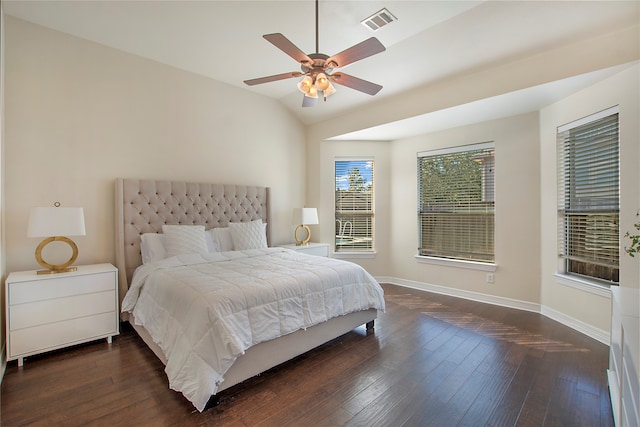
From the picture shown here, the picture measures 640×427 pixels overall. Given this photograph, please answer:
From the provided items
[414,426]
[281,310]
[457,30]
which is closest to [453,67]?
[457,30]

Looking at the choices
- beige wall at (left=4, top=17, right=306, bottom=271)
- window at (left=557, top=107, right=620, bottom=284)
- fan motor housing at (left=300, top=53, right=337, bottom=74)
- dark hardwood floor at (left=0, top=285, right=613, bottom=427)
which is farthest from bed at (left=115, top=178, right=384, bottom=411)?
window at (left=557, top=107, right=620, bottom=284)

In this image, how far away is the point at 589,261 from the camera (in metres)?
3.13

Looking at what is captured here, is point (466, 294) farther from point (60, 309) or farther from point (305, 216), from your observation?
point (60, 309)

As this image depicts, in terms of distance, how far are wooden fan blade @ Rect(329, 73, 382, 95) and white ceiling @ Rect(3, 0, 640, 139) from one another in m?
0.79

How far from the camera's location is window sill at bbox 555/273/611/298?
9.51ft

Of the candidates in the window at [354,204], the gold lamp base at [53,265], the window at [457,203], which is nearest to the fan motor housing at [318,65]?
the gold lamp base at [53,265]

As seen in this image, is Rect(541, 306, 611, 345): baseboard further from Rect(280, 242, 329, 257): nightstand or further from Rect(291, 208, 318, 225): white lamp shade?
A: Rect(291, 208, 318, 225): white lamp shade

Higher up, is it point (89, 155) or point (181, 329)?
point (89, 155)

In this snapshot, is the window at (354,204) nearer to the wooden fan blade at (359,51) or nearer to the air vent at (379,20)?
the air vent at (379,20)

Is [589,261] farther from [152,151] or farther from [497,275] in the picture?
[152,151]

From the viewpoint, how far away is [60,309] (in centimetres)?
261

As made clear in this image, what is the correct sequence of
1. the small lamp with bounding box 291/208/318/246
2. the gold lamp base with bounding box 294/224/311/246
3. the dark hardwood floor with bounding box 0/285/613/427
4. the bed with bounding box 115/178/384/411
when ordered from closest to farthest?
1. the dark hardwood floor with bounding box 0/285/613/427
2. the bed with bounding box 115/178/384/411
3. the small lamp with bounding box 291/208/318/246
4. the gold lamp base with bounding box 294/224/311/246

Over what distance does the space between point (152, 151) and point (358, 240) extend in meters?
3.47

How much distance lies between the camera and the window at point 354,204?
5.28 m
